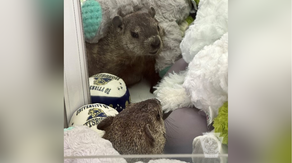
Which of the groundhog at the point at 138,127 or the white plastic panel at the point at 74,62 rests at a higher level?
the white plastic panel at the point at 74,62

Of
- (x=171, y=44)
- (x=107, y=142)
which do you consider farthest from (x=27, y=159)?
(x=171, y=44)

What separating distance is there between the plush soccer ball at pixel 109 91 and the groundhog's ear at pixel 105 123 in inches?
1.0

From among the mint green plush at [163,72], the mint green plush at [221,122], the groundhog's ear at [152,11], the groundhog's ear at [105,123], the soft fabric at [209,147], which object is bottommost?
the soft fabric at [209,147]

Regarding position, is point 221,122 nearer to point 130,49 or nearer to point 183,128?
point 183,128

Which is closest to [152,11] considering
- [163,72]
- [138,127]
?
[163,72]

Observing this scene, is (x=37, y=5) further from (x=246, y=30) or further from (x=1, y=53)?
(x=246, y=30)

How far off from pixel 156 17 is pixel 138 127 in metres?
0.21

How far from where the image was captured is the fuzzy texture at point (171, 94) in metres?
0.47

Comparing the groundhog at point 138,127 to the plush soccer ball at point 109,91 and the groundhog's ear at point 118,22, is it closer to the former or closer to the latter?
the plush soccer ball at point 109,91

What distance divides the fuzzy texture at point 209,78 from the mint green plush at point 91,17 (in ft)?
0.63

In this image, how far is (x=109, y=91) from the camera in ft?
1.55

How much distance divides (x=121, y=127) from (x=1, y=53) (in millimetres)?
274

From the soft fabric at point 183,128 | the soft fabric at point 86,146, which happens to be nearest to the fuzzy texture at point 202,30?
the soft fabric at point 183,128

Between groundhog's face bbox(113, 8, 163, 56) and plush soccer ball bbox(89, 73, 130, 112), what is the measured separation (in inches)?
2.7
